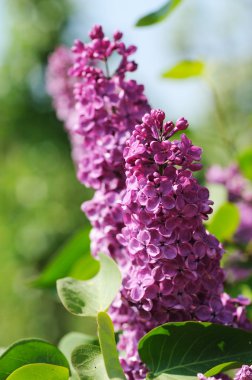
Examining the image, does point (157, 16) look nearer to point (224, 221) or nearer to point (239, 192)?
point (224, 221)

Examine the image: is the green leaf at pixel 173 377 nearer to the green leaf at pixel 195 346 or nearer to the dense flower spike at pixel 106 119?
the green leaf at pixel 195 346

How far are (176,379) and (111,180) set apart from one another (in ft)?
1.05

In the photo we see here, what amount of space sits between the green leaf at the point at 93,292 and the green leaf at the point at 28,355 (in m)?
0.05

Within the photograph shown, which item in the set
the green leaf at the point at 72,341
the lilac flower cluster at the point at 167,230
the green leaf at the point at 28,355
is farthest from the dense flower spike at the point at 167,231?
the green leaf at the point at 72,341

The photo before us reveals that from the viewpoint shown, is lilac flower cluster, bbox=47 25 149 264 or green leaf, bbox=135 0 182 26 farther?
green leaf, bbox=135 0 182 26

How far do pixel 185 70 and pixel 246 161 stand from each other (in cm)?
28

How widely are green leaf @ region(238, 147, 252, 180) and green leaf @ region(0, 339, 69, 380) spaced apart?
0.89 meters

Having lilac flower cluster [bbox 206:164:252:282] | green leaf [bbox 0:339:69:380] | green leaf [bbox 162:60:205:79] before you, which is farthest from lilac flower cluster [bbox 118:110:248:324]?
lilac flower cluster [bbox 206:164:252:282]

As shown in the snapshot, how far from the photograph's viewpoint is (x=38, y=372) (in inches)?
31.1

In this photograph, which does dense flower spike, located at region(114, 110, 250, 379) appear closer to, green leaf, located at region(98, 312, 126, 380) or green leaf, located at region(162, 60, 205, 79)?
green leaf, located at region(98, 312, 126, 380)

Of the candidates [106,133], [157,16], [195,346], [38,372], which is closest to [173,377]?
[195,346]

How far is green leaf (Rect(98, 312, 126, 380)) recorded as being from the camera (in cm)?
76

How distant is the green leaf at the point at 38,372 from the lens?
78 centimetres

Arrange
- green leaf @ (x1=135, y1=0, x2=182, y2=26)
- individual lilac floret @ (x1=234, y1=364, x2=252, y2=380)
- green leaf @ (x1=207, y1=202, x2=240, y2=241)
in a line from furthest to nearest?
green leaf @ (x1=207, y1=202, x2=240, y2=241), green leaf @ (x1=135, y1=0, x2=182, y2=26), individual lilac floret @ (x1=234, y1=364, x2=252, y2=380)
